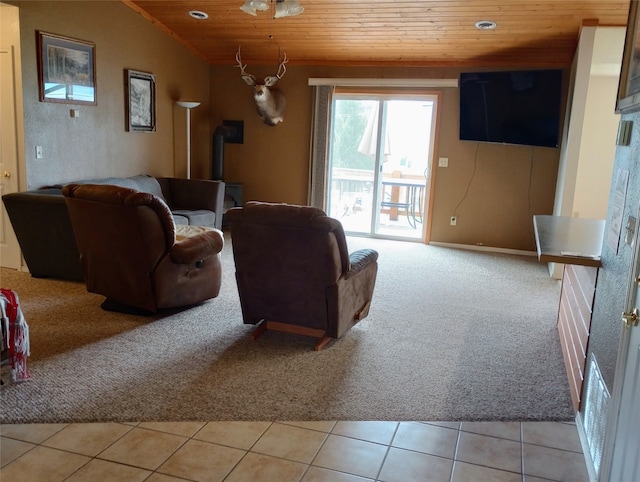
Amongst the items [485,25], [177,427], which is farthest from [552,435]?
[485,25]

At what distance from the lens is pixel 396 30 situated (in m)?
5.99

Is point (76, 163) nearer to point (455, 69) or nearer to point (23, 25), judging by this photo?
point (23, 25)

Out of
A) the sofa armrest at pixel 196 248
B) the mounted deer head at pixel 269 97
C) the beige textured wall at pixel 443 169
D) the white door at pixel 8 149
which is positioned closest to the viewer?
the sofa armrest at pixel 196 248

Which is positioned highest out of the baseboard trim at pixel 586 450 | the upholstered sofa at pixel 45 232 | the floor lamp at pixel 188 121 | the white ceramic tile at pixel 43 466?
the floor lamp at pixel 188 121

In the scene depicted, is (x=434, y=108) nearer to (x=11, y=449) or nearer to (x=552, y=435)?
(x=552, y=435)

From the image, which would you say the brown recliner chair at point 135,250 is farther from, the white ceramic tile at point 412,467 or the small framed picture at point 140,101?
the small framed picture at point 140,101

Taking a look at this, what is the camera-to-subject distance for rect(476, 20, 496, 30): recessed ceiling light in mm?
5489

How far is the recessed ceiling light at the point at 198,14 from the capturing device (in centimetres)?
603

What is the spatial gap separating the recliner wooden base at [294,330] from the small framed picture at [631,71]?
6.86ft

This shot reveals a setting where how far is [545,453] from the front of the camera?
247 cm

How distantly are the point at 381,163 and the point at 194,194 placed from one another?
98.4 inches

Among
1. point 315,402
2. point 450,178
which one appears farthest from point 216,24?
point 315,402

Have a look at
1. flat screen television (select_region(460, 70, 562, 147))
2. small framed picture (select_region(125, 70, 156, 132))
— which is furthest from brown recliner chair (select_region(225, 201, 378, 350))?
Result: flat screen television (select_region(460, 70, 562, 147))

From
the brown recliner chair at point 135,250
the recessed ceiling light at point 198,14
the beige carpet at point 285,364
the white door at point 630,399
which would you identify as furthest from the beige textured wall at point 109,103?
Result: the white door at point 630,399
